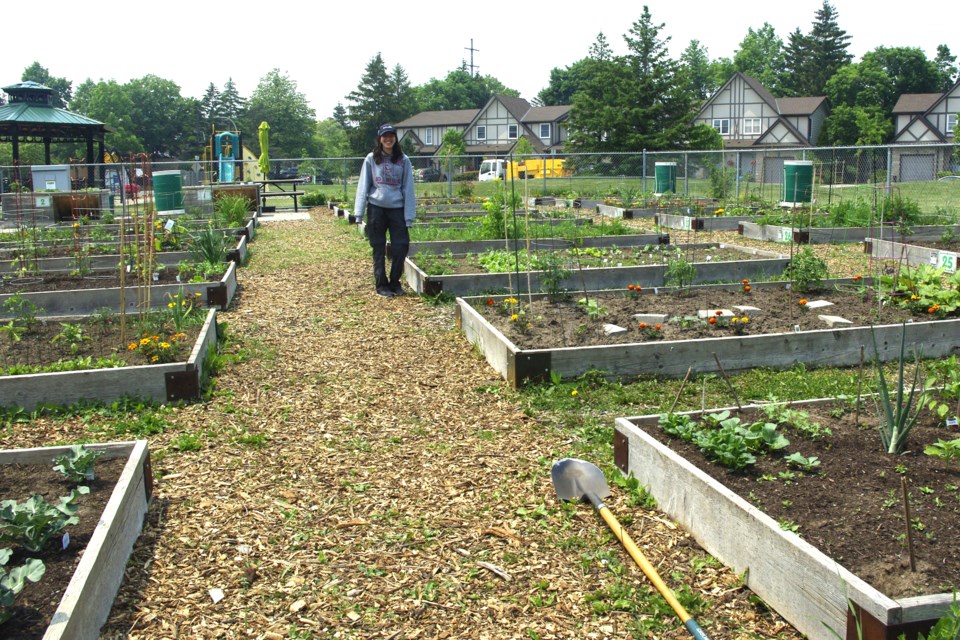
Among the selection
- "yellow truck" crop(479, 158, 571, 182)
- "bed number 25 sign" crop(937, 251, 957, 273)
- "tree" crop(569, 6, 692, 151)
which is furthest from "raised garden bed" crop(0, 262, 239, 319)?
"tree" crop(569, 6, 692, 151)

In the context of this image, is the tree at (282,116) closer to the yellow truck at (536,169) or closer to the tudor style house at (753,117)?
the tudor style house at (753,117)

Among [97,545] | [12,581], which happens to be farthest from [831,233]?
[12,581]

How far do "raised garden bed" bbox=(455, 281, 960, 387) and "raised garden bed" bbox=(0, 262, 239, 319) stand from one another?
3.33 m

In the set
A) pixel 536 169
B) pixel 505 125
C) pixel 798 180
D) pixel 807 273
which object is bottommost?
pixel 807 273

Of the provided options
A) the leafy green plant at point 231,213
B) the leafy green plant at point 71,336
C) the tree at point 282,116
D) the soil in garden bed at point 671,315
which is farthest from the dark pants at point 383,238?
the tree at point 282,116

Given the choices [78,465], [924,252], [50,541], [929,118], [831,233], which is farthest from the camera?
[929,118]

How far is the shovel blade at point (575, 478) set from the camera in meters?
4.02

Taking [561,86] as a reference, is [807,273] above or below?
below

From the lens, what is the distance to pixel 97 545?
3.10m

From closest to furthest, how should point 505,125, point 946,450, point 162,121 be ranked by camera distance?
point 946,450 → point 505,125 → point 162,121

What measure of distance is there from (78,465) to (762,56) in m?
106

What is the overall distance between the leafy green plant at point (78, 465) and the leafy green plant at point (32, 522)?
1.81 ft

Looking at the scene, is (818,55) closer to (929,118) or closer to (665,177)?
(929,118)

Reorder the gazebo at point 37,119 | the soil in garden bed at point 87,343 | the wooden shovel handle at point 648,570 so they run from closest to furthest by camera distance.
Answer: the wooden shovel handle at point 648,570
the soil in garden bed at point 87,343
the gazebo at point 37,119
